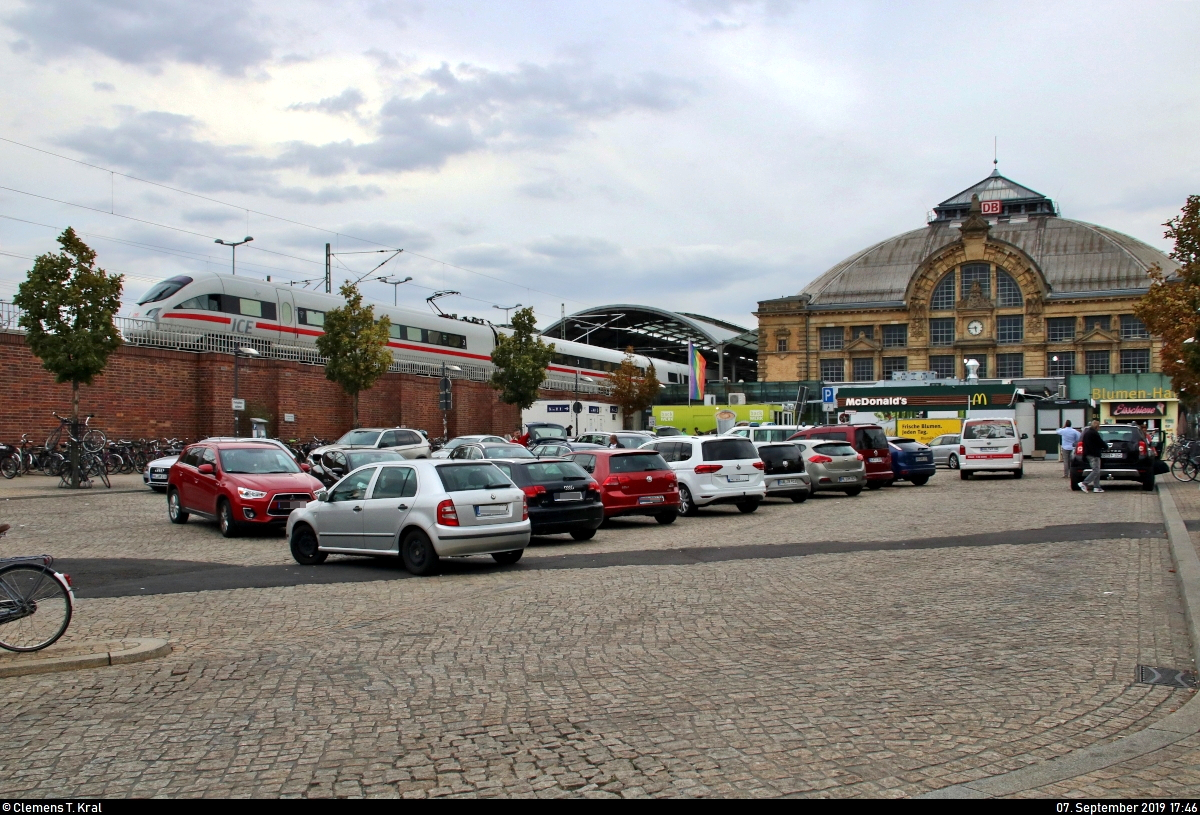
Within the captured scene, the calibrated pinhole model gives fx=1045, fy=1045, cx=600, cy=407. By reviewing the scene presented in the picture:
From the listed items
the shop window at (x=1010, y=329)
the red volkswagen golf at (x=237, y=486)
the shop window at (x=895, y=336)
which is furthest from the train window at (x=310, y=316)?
the shop window at (x=1010, y=329)

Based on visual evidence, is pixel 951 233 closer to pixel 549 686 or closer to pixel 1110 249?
pixel 1110 249

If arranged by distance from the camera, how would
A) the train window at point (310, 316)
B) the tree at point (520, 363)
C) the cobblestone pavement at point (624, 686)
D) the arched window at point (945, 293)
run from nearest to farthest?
the cobblestone pavement at point (624, 686) < the train window at point (310, 316) < the tree at point (520, 363) < the arched window at point (945, 293)

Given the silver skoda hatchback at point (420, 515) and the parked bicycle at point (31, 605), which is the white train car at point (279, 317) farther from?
the parked bicycle at point (31, 605)

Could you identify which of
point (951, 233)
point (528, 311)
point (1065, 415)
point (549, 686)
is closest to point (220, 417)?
point (528, 311)

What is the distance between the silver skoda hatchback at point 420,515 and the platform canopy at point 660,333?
74070mm

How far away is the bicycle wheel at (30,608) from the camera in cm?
792

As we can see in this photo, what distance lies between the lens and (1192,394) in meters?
37.6

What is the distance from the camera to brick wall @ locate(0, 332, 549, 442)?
3198 centimetres

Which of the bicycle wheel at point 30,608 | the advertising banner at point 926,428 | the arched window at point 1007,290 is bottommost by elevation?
the bicycle wheel at point 30,608

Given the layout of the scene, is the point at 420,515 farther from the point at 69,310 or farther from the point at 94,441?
the point at 94,441

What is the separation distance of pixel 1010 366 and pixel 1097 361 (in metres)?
6.95

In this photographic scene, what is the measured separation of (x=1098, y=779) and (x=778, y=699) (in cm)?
196

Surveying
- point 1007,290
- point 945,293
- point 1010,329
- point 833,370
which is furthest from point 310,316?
point 1010,329

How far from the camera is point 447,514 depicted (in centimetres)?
1271
